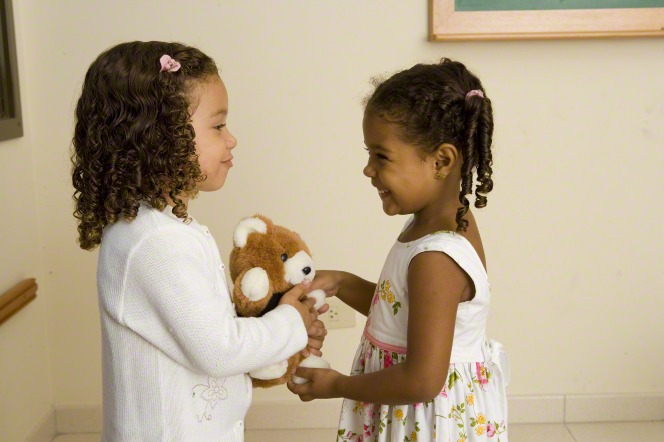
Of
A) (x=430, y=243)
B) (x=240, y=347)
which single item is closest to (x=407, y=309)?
(x=430, y=243)

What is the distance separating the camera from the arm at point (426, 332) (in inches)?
43.5

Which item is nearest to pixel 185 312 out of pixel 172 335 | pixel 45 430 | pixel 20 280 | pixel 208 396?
pixel 172 335

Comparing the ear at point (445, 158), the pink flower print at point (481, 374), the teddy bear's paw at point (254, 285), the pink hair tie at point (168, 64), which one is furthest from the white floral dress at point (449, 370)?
the pink hair tie at point (168, 64)

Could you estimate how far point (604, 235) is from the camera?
7.31ft

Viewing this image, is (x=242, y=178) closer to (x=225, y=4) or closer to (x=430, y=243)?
(x=225, y=4)

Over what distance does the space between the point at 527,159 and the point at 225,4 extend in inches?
38.4

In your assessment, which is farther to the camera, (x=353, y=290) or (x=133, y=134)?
(x=353, y=290)

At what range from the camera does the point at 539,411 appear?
231cm

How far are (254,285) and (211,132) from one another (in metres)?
0.25

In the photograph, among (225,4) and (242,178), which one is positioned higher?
(225,4)

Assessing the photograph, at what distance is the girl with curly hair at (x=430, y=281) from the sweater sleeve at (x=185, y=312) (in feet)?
0.61

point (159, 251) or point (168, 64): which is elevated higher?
point (168, 64)

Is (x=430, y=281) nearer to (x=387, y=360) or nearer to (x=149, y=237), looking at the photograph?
(x=387, y=360)

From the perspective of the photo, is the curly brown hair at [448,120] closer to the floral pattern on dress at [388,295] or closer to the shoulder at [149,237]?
the floral pattern on dress at [388,295]
